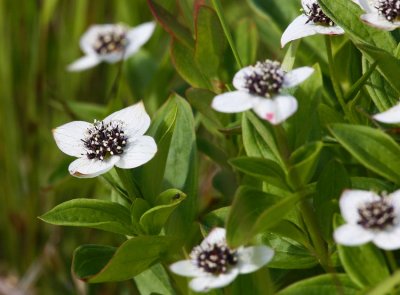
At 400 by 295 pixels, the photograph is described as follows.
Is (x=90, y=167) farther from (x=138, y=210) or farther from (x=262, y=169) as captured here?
(x=262, y=169)

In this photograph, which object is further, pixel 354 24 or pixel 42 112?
pixel 42 112

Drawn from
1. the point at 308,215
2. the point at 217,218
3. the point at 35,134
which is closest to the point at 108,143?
the point at 217,218

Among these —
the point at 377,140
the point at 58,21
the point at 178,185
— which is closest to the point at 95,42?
the point at 58,21

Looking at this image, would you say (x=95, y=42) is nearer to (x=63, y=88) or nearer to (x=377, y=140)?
(x=63, y=88)

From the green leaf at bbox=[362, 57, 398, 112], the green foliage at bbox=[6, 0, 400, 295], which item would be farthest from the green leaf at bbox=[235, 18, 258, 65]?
the green leaf at bbox=[362, 57, 398, 112]

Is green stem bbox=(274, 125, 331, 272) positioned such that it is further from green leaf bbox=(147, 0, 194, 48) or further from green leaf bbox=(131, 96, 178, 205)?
green leaf bbox=(147, 0, 194, 48)

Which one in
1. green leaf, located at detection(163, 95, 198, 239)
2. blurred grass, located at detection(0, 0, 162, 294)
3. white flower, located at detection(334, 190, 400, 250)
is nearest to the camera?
white flower, located at detection(334, 190, 400, 250)
